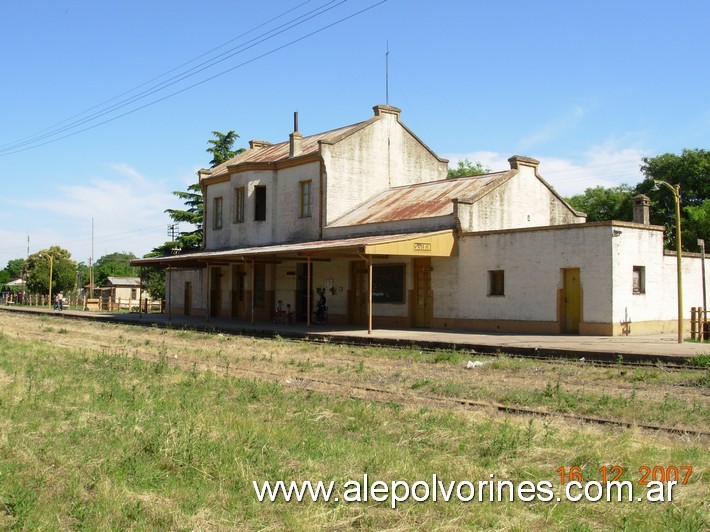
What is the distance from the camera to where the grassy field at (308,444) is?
5.38 meters

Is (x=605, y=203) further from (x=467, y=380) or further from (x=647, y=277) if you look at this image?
(x=467, y=380)

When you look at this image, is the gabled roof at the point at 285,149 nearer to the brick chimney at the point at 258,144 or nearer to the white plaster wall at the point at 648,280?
the brick chimney at the point at 258,144

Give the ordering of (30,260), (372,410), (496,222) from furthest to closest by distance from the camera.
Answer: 1. (30,260)
2. (496,222)
3. (372,410)

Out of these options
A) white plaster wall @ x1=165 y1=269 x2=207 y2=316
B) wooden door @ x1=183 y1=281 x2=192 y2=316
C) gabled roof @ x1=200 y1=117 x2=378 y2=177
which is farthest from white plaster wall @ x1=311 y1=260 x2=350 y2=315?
wooden door @ x1=183 y1=281 x2=192 y2=316

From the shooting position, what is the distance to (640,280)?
2227 centimetres

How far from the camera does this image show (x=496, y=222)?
25.6 meters

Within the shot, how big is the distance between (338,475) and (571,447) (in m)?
2.53

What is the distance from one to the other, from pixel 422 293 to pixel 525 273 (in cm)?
454

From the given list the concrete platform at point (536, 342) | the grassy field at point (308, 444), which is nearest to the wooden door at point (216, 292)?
the concrete platform at point (536, 342)

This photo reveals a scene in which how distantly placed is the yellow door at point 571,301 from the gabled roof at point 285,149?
504 inches

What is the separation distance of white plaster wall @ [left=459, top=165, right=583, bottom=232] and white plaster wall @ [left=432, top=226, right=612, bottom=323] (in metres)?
1.06

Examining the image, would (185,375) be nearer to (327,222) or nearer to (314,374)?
(314,374)

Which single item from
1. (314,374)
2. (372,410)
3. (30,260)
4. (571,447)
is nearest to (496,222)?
(314,374)

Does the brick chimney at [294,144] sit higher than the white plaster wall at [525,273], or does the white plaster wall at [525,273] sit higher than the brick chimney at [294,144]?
the brick chimney at [294,144]
